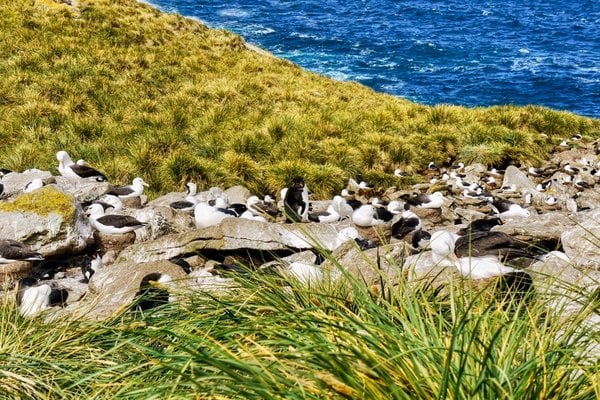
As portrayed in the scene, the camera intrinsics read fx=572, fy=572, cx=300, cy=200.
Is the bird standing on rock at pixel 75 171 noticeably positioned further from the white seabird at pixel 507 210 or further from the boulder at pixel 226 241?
the white seabird at pixel 507 210

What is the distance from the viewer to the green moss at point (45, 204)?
22.0 feet

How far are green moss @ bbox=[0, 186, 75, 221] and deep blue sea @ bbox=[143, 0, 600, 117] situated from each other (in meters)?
23.9

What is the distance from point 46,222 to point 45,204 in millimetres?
297

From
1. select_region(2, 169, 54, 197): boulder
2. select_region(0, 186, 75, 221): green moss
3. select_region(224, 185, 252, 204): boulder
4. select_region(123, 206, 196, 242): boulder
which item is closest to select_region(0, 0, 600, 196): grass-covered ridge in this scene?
select_region(224, 185, 252, 204): boulder

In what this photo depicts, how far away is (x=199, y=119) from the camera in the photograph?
15.1 metres

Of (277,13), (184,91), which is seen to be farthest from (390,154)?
(277,13)

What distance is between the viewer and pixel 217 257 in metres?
6.45

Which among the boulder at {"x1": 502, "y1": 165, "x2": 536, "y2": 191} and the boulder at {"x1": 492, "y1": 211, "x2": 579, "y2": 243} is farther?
the boulder at {"x1": 502, "y1": 165, "x2": 536, "y2": 191}

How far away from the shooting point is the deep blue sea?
3086cm

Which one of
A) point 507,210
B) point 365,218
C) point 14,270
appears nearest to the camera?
point 14,270

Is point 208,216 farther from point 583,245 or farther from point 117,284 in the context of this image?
point 583,245

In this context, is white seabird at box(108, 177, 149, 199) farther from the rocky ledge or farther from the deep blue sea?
the deep blue sea

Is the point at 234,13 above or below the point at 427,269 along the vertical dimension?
below

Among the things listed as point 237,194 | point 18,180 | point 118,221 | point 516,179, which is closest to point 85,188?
point 18,180
